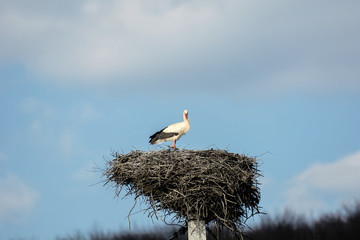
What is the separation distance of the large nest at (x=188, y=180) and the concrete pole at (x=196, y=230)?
6.0 inches

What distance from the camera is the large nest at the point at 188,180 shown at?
11.1m

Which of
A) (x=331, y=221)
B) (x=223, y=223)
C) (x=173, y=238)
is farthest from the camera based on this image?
(x=331, y=221)

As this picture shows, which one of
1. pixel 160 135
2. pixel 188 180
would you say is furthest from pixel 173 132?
pixel 188 180

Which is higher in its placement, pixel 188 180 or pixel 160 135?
pixel 160 135

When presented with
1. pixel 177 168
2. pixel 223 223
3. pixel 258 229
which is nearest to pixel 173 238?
pixel 223 223

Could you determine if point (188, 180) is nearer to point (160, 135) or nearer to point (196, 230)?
point (196, 230)

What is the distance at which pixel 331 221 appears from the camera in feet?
78.2

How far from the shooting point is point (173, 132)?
45.7 feet

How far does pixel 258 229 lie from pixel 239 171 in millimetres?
13799

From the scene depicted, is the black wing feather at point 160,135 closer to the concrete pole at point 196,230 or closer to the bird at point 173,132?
the bird at point 173,132

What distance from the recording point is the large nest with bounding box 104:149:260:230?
11.1 metres

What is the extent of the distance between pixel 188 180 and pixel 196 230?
4.80 ft

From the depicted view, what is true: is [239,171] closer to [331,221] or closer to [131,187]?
[131,187]

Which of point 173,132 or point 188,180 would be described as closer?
point 188,180
